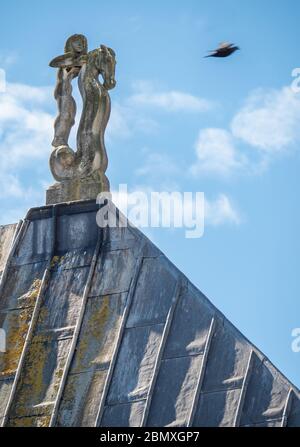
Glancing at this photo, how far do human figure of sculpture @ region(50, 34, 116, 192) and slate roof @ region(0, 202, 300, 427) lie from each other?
782 mm

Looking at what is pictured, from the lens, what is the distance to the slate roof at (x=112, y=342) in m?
43.2

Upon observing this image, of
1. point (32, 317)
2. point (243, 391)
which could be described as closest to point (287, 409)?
point (243, 391)

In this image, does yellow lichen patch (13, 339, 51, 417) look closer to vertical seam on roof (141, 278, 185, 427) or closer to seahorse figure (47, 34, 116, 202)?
vertical seam on roof (141, 278, 185, 427)

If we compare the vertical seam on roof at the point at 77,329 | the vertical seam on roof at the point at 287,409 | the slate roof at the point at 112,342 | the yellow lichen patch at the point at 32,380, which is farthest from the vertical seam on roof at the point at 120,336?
the vertical seam on roof at the point at 287,409

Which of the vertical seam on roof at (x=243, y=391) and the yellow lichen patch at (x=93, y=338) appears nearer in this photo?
the vertical seam on roof at (x=243, y=391)

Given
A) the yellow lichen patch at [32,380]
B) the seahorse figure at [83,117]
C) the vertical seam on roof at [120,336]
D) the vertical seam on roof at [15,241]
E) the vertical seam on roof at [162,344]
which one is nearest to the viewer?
the vertical seam on roof at [162,344]

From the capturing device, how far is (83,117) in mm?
47250

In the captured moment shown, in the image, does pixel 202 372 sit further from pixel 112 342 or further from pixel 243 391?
pixel 112 342

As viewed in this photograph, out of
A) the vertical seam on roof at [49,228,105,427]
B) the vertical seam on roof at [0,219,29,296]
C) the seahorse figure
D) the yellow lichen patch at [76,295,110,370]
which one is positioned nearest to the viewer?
the vertical seam on roof at [49,228,105,427]

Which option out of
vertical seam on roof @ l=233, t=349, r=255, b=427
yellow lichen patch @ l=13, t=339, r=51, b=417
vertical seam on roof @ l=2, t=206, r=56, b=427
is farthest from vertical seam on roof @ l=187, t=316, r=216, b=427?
vertical seam on roof @ l=2, t=206, r=56, b=427

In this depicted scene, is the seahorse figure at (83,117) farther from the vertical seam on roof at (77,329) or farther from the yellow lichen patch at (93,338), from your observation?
the yellow lichen patch at (93,338)

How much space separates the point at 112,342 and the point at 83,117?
15.7 feet

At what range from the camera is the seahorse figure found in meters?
46.6
